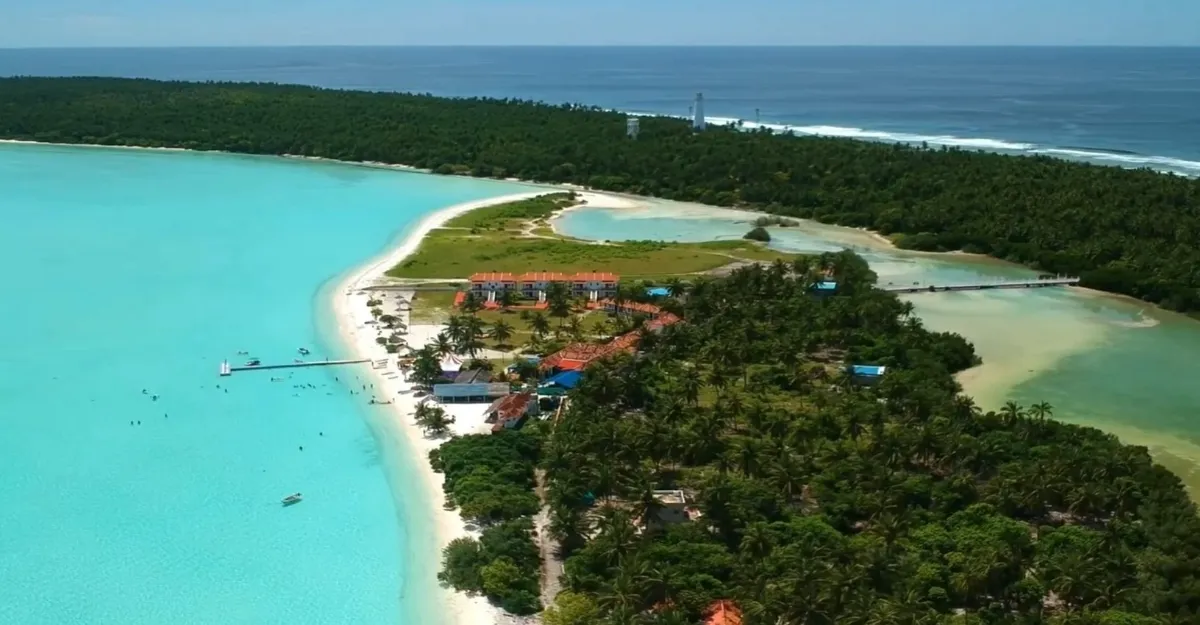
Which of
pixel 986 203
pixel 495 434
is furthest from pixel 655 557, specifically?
pixel 986 203

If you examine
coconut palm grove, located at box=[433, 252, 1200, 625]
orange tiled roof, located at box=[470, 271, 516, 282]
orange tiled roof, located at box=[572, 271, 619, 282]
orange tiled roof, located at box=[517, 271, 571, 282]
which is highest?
orange tiled roof, located at box=[572, 271, 619, 282]

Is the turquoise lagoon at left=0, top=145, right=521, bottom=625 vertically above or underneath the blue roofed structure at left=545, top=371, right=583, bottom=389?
underneath

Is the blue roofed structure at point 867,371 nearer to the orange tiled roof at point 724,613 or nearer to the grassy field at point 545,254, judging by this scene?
the orange tiled roof at point 724,613

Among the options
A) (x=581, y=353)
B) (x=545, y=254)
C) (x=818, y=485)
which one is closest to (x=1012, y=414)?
(x=818, y=485)

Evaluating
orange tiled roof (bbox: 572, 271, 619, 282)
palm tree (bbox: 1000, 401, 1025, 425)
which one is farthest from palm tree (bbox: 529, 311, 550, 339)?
palm tree (bbox: 1000, 401, 1025, 425)

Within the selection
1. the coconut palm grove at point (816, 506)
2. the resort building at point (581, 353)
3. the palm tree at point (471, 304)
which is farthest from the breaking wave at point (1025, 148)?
the coconut palm grove at point (816, 506)

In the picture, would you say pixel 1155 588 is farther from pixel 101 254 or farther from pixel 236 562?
pixel 101 254

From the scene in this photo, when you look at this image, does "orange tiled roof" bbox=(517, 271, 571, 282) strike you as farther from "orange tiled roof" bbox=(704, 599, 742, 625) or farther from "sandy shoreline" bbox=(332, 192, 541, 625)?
"orange tiled roof" bbox=(704, 599, 742, 625)

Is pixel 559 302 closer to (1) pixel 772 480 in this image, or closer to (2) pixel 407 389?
(2) pixel 407 389
